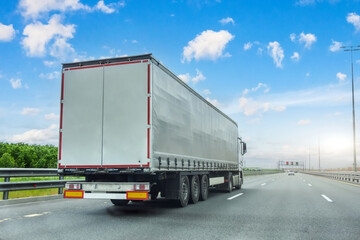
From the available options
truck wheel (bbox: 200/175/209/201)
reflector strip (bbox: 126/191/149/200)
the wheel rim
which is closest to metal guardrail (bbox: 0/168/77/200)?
reflector strip (bbox: 126/191/149/200)

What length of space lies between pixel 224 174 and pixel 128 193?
28.0 feet

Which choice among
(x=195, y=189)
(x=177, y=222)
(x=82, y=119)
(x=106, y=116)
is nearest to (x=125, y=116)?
(x=106, y=116)

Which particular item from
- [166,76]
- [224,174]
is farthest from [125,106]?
[224,174]

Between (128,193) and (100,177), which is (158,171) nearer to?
(128,193)

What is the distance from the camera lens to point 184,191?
10484mm

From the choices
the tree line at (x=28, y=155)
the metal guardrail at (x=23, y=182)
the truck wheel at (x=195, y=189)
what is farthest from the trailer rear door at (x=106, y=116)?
the tree line at (x=28, y=155)

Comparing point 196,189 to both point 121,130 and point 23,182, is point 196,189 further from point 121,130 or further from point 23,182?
point 23,182

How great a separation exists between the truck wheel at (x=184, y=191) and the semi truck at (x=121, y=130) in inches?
2.4

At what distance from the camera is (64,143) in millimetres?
9023

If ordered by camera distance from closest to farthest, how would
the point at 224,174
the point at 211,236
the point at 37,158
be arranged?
the point at 211,236 < the point at 224,174 < the point at 37,158

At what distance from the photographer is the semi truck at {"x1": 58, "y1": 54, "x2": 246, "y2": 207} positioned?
8.36 m

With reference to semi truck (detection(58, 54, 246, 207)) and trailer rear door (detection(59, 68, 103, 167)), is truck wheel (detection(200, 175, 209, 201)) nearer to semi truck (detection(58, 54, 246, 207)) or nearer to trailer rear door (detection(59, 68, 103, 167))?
semi truck (detection(58, 54, 246, 207))

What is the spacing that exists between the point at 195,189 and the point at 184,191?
1015 millimetres

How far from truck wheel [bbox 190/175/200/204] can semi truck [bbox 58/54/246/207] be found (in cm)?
86
